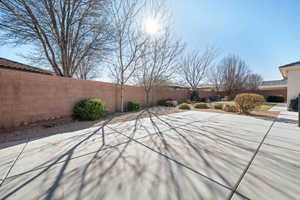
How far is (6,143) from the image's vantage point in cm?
329

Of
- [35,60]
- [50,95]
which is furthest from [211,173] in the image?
[35,60]

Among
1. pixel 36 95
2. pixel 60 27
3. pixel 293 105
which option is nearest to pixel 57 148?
pixel 36 95

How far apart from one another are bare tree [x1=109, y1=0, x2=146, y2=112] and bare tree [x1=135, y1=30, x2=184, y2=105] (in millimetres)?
936

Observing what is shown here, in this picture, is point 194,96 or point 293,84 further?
point 194,96

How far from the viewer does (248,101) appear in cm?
793

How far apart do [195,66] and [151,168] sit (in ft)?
67.7

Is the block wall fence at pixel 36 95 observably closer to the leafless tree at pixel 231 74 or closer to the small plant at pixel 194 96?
the small plant at pixel 194 96

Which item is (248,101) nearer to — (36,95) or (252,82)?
(36,95)

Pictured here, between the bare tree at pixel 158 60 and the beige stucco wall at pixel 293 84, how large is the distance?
29.8 feet

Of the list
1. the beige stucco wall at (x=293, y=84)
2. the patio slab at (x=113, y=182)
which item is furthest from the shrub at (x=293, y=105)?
the patio slab at (x=113, y=182)

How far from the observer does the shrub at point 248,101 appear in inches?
306

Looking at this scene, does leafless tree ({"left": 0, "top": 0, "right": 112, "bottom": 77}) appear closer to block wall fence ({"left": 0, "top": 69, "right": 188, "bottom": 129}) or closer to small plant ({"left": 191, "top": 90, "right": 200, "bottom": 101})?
block wall fence ({"left": 0, "top": 69, "right": 188, "bottom": 129})

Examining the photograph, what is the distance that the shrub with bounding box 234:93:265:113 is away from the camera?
776 cm

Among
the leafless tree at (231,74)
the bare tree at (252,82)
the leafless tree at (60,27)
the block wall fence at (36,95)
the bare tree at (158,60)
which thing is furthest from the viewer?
the bare tree at (252,82)
